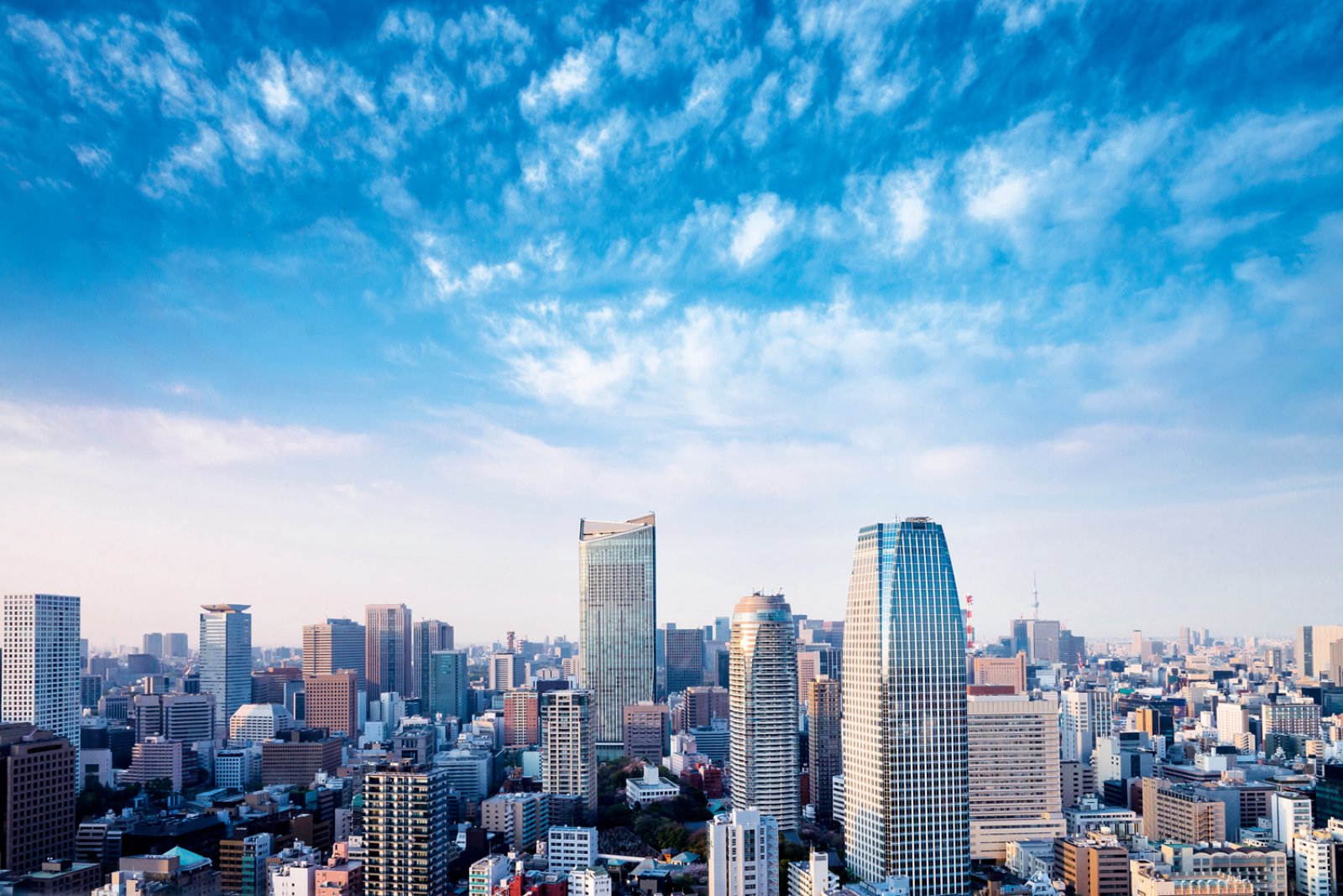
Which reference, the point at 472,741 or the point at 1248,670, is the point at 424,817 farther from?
the point at 1248,670

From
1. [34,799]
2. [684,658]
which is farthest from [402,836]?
[684,658]

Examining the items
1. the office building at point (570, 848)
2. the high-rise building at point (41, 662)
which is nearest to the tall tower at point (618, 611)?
the high-rise building at point (41, 662)

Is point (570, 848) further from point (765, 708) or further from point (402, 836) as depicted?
point (765, 708)

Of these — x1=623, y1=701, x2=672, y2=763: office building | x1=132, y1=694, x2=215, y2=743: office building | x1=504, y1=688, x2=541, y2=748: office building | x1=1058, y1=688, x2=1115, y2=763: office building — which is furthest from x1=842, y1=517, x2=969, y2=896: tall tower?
x1=132, y1=694, x2=215, y2=743: office building

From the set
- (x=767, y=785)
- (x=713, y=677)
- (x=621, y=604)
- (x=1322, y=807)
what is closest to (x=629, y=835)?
(x=767, y=785)

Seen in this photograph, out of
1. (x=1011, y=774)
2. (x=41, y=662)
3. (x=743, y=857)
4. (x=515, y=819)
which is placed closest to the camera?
(x=743, y=857)

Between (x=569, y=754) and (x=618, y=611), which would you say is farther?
(x=618, y=611)
